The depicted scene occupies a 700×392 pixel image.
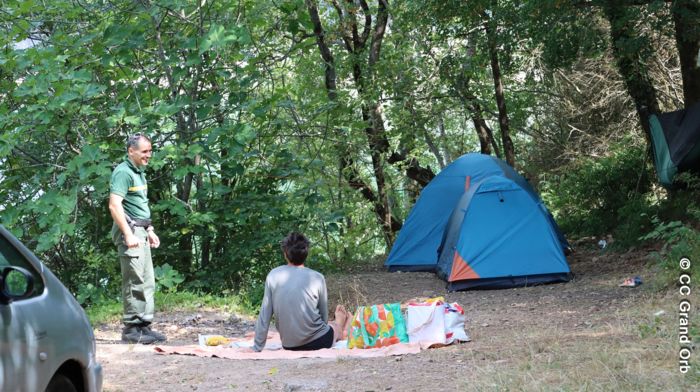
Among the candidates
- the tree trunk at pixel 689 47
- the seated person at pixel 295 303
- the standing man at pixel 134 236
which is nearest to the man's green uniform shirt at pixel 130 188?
the standing man at pixel 134 236

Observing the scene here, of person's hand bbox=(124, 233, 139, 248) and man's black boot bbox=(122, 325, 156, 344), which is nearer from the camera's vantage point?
person's hand bbox=(124, 233, 139, 248)

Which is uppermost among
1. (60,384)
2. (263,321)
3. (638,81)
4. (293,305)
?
(638,81)

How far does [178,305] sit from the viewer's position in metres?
9.22

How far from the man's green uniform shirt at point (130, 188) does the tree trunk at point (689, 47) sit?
6614mm

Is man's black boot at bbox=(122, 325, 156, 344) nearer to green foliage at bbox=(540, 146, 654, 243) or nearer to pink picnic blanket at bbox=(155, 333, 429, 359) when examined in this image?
pink picnic blanket at bbox=(155, 333, 429, 359)

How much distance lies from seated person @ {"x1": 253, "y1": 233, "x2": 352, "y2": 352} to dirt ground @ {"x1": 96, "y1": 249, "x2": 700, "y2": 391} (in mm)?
476

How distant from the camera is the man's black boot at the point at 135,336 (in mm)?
7255

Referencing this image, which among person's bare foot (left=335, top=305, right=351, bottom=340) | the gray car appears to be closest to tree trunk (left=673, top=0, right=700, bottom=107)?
person's bare foot (left=335, top=305, right=351, bottom=340)

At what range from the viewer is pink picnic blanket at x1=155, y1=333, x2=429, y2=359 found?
20.7 ft

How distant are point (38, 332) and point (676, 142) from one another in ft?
34.8

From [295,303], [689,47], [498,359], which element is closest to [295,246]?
[295,303]

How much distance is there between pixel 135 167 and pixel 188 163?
2.96 m

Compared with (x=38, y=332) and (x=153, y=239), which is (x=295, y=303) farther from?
(x=38, y=332)

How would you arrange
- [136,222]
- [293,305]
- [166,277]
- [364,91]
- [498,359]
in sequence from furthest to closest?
[364,91]
[166,277]
[136,222]
[293,305]
[498,359]
